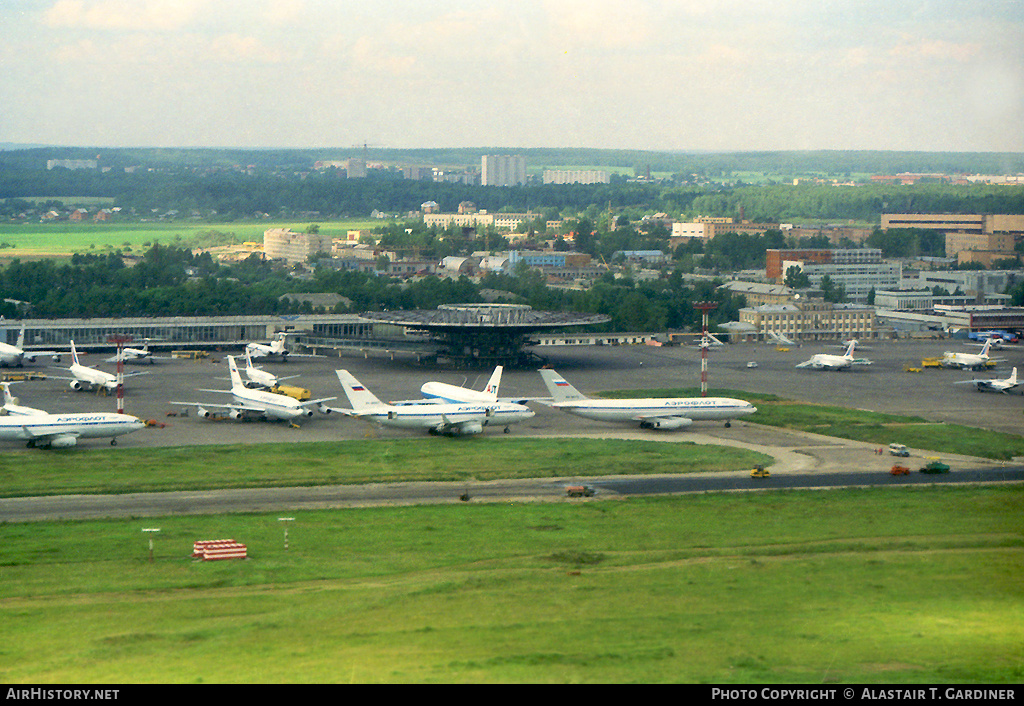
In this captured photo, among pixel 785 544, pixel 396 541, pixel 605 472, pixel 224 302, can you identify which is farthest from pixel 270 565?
pixel 224 302

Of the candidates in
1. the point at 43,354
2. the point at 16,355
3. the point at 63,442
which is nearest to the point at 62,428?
the point at 63,442

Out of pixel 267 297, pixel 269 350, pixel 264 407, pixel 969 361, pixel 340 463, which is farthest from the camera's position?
pixel 267 297

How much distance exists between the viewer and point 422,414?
8112 cm

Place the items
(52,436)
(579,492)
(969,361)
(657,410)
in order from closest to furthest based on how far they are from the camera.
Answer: (579,492) < (52,436) < (657,410) < (969,361)

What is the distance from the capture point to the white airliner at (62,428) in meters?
75.1

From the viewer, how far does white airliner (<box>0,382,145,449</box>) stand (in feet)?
246

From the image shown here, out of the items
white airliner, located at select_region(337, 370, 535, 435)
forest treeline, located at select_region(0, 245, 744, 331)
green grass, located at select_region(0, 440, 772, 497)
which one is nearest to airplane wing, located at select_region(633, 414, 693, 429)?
green grass, located at select_region(0, 440, 772, 497)

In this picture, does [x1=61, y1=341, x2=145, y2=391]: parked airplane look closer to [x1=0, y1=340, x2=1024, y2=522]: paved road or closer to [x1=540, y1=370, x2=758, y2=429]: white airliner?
[x1=0, y1=340, x2=1024, y2=522]: paved road

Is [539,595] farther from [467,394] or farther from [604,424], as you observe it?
[604,424]

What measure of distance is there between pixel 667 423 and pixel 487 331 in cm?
4276

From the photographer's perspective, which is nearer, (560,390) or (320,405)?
(560,390)

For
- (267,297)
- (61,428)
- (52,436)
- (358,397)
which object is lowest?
(267,297)

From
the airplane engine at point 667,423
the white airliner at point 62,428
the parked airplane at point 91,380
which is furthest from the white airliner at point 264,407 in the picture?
the airplane engine at point 667,423
